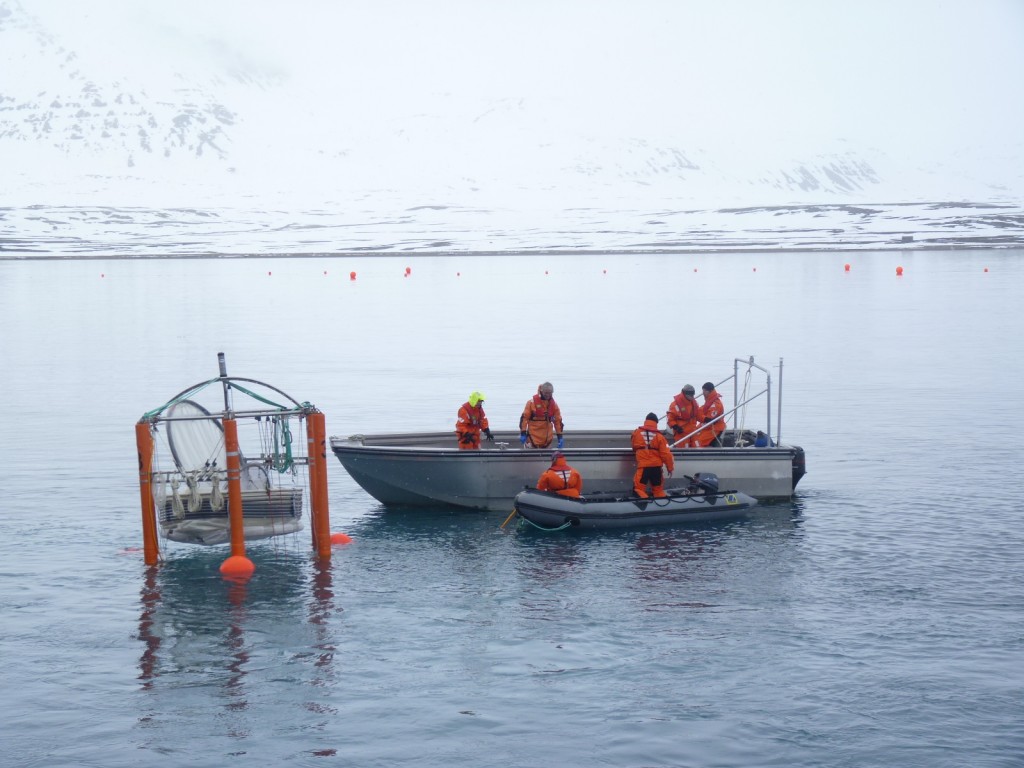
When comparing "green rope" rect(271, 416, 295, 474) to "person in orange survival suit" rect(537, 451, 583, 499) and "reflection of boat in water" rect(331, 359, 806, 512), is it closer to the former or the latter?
"reflection of boat in water" rect(331, 359, 806, 512)

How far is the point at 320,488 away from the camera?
711 inches

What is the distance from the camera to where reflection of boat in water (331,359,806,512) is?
68.7 ft

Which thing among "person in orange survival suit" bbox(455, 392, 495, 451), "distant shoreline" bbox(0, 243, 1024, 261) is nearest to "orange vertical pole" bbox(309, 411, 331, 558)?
"person in orange survival suit" bbox(455, 392, 495, 451)

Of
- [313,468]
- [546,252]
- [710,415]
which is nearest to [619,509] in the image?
[710,415]

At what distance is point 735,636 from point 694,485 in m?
6.04

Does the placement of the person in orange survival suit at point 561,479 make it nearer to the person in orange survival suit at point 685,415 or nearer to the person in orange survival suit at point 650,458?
the person in orange survival suit at point 650,458

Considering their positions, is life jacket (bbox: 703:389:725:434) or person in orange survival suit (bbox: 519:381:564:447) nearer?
person in orange survival suit (bbox: 519:381:564:447)

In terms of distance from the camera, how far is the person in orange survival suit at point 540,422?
21.1 meters

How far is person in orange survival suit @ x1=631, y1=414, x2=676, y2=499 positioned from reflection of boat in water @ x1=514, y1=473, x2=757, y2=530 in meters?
0.24

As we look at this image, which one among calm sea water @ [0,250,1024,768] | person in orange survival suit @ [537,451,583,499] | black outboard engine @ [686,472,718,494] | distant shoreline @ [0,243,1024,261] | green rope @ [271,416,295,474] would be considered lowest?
calm sea water @ [0,250,1024,768]

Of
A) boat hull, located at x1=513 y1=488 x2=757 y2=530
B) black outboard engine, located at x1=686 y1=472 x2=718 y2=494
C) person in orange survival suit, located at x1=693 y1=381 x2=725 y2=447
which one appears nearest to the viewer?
boat hull, located at x1=513 y1=488 x2=757 y2=530

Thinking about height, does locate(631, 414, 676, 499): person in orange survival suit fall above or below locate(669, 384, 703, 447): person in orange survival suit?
below

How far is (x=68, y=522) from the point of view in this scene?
2066cm

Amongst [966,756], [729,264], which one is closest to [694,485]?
[966,756]
